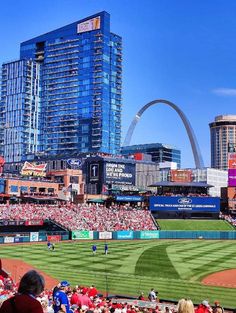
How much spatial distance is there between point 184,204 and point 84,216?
24.7 meters

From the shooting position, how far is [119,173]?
119 meters

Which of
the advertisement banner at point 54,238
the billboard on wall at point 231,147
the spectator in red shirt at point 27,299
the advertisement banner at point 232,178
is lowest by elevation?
the advertisement banner at point 54,238

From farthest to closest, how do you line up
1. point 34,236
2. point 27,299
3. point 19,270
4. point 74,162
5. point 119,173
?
point 74,162 < point 119,173 < point 34,236 < point 19,270 < point 27,299

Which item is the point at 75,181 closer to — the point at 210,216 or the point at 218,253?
the point at 210,216

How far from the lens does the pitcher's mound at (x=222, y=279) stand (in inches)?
1420

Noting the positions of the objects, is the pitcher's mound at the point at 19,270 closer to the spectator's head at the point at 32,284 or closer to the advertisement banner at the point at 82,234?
the advertisement banner at the point at 82,234

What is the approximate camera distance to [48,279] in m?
37.2

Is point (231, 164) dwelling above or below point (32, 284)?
above

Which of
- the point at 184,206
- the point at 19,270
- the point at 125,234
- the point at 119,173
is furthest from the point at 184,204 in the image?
the point at 19,270

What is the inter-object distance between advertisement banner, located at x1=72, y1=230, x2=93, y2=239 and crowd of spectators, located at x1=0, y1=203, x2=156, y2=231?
2.55 meters

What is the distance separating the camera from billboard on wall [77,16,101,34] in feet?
639

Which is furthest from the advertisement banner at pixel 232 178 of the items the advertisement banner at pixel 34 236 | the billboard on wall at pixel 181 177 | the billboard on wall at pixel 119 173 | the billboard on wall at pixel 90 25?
the billboard on wall at pixel 90 25

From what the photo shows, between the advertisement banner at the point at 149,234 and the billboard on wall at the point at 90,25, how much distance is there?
133774mm

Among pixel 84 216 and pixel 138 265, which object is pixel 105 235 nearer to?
pixel 84 216
